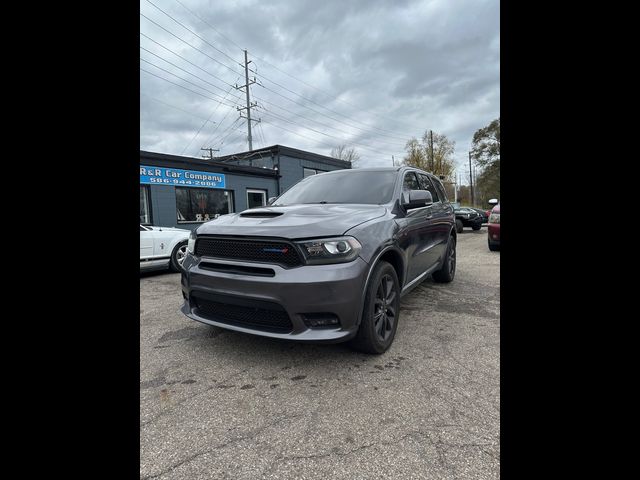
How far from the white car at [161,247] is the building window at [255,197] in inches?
334

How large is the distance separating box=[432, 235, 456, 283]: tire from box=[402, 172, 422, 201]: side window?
4.83ft

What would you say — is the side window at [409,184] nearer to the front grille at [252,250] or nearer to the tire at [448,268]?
the tire at [448,268]

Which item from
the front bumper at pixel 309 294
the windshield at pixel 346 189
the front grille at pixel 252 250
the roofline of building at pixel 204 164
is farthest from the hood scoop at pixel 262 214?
the roofline of building at pixel 204 164

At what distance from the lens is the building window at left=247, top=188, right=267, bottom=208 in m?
15.7

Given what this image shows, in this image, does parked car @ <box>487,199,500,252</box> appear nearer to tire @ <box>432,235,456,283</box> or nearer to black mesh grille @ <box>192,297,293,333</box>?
tire @ <box>432,235,456,283</box>

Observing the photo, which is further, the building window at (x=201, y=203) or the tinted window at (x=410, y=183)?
the building window at (x=201, y=203)

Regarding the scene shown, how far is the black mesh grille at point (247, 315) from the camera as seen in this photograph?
248 cm

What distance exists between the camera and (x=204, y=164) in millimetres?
13625

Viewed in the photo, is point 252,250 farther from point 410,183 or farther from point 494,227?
point 494,227
